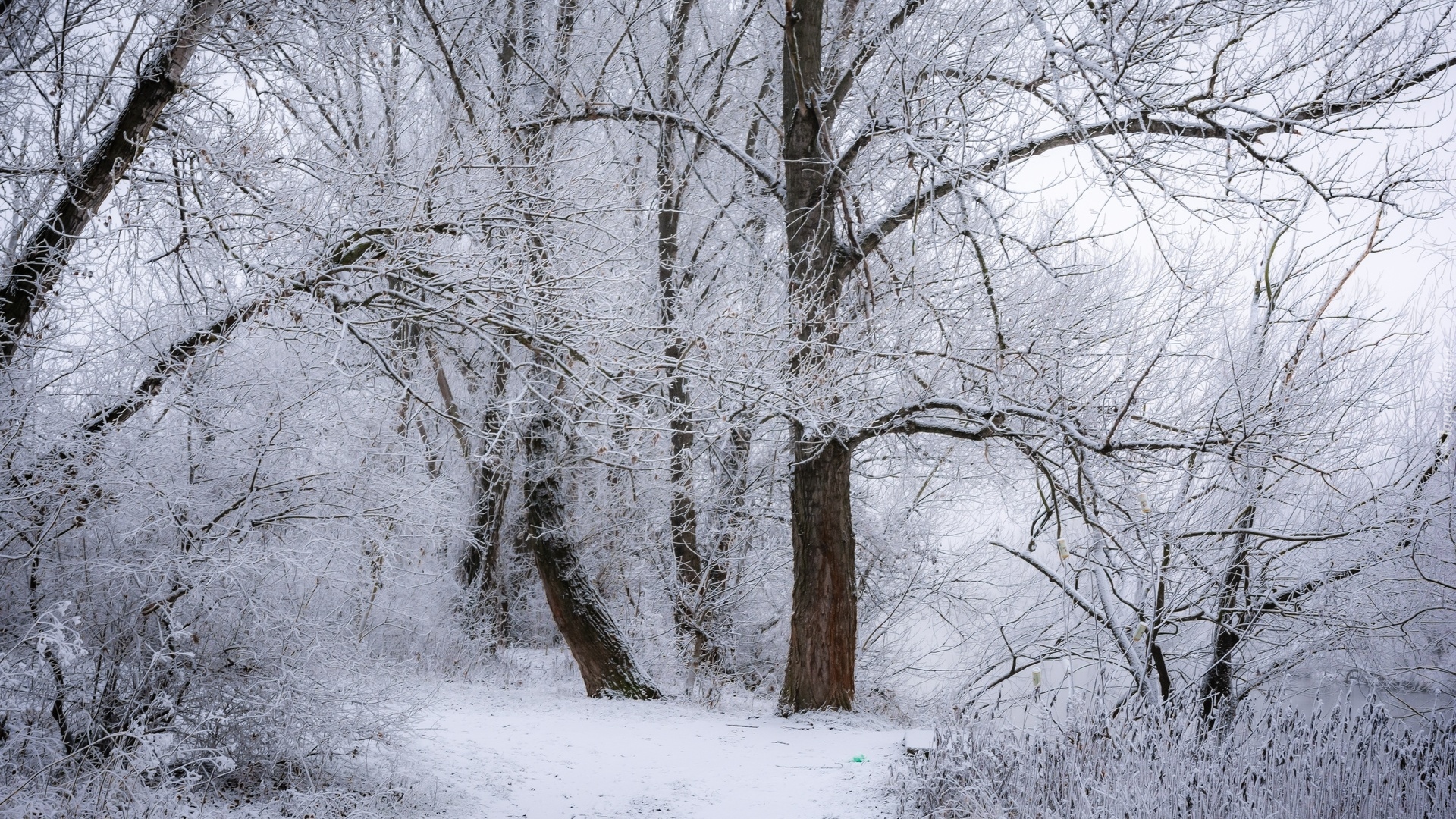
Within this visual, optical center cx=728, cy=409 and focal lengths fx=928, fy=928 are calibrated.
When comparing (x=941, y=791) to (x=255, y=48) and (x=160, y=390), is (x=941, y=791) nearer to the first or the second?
(x=160, y=390)

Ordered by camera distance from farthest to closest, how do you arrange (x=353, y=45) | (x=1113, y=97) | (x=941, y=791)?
(x=353, y=45) < (x=941, y=791) < (x=1113, y=97)

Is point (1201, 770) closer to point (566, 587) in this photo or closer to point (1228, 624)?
point (1228, 624)

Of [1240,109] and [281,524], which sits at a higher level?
[1240,109]

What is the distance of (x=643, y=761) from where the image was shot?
19.9 feet

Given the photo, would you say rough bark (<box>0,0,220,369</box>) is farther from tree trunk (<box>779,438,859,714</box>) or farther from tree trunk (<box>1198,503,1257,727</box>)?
tree trunk (<box>1198,503,1257,727</box>)

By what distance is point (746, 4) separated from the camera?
34.8ft

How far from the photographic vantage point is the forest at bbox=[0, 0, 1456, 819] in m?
4.18

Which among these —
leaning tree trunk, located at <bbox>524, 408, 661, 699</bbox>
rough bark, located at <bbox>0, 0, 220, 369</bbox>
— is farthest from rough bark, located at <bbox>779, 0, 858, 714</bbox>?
rough bark, located at <bbox>0, 0, 220, 369</bbox>

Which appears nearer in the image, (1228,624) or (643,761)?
(1228,624)

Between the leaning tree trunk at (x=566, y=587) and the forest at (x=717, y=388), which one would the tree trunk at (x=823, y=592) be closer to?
the forest at (x=717, y=388)

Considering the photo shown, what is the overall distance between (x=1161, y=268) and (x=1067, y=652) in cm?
332

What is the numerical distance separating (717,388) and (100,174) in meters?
3.31

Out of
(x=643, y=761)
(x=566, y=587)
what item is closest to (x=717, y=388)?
(x=643, y=761)

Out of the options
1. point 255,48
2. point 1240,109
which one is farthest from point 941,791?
point 255,48
